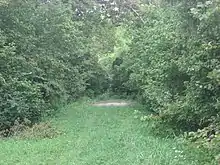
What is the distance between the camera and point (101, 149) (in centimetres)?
1234

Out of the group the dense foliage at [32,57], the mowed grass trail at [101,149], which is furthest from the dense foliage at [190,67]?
the dense foliage at [32,57]

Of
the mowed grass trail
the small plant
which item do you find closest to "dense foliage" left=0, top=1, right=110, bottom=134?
the small plant

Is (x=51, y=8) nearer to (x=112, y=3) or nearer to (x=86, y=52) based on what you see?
(x=86, y=52)

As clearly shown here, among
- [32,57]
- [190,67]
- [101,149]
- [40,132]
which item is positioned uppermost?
[32,57]

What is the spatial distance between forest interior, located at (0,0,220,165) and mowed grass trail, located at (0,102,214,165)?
29mm

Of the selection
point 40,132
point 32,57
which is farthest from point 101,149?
point 32,57

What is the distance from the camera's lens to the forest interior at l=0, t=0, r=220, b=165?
10.6m

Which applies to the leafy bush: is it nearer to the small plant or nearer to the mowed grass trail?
the mowed grass trail

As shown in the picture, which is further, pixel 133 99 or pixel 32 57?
pixel 133 99

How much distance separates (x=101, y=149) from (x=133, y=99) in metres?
23.4

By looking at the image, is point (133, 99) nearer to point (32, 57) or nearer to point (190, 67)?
point (32, 57)

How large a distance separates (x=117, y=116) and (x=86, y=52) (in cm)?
1390

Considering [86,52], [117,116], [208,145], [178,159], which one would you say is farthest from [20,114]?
[86,52]

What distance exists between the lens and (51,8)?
24828 mm
